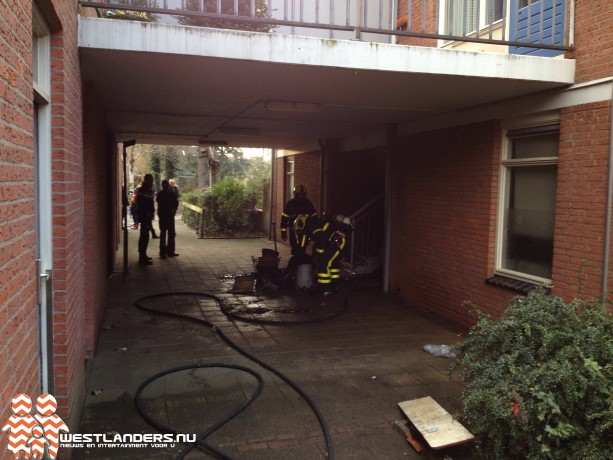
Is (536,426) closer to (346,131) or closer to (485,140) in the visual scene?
(485,140)

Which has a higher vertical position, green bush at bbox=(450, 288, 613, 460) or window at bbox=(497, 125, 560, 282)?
window at bbox=(497, 125, 560, 282)

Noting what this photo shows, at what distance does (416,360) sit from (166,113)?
5.39 m

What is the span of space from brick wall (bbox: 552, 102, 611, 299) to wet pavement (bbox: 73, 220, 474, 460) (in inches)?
63.7

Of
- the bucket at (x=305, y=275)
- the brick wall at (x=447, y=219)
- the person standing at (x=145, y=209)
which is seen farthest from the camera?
the person standing at (x=145, y=209)

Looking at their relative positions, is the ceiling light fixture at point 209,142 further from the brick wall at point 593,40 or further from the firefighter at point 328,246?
the brick wall at point 593,40

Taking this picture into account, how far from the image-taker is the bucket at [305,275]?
9.26 m

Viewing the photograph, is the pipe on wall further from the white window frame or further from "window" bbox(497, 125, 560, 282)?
the white window frame

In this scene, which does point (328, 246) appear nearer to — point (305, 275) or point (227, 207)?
point (305, 275)

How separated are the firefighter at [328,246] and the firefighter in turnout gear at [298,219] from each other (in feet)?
0.95

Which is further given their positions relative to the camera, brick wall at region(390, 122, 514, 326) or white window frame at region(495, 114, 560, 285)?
brick wall at region(390, 122, 514, 326)

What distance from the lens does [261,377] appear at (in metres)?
4.98

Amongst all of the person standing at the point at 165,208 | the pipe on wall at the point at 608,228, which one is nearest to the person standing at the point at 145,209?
the person standing at the point at 165,208

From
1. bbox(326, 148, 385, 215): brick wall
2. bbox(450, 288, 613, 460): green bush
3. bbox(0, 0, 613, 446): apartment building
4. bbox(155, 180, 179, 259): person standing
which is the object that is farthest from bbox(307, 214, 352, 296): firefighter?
bbox(450, 288, 613, 460): green bush

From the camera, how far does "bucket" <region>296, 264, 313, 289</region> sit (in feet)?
30.4
